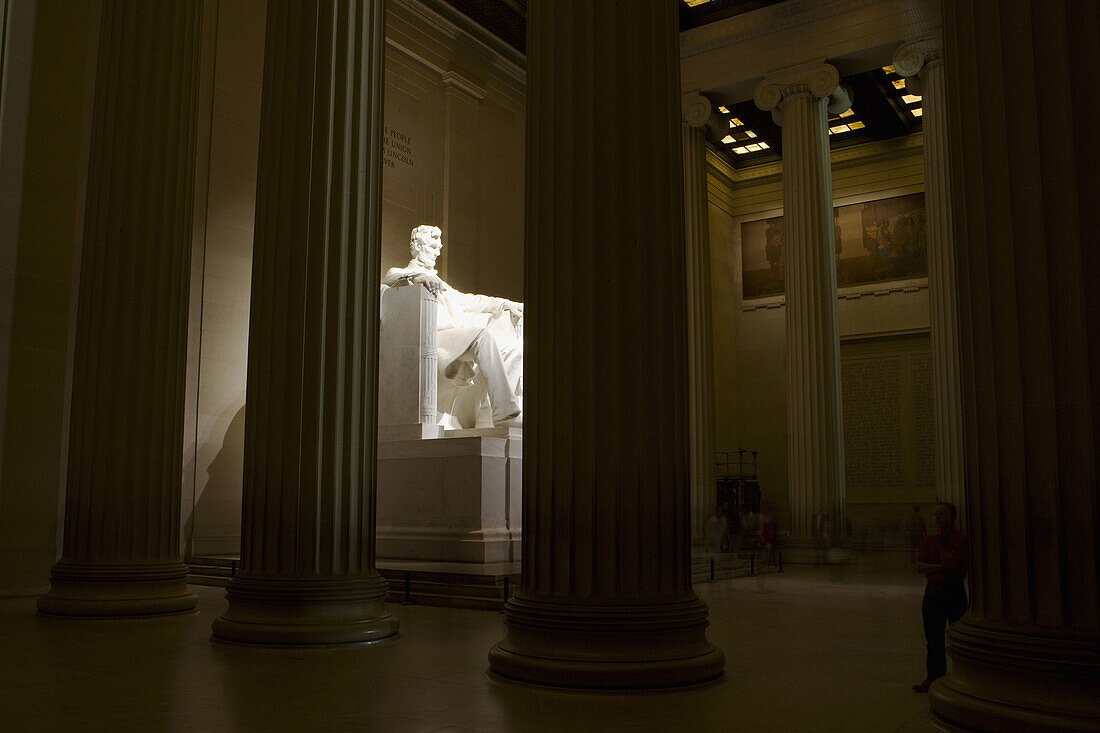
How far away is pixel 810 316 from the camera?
16.8 meters

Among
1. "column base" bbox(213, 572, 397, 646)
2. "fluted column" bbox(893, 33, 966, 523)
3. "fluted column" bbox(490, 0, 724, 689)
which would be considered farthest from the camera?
"fluted column" bbox(893, 33, 966, 523)

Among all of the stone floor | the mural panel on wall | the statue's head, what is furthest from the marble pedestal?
the mural panel on wall

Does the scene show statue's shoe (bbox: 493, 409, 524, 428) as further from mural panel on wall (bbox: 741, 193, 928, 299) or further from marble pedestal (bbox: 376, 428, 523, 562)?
mural panel on wall (bbox: 741, 193, 928, 299)

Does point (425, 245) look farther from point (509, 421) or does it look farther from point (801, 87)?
point (801, 87)

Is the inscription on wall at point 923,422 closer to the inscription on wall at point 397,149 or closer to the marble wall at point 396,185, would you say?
the marble wall at point 396,185

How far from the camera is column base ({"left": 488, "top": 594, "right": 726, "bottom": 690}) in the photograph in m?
4.56

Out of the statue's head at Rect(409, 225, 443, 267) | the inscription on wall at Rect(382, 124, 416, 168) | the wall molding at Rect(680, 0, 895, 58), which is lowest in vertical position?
the statue's head at Rect(409, 225, 443, 267)

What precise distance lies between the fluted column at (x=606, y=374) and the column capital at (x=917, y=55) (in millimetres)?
12905

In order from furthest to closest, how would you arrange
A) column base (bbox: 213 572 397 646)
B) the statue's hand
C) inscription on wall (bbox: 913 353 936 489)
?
inscription on wall (bbox: 913 353 936 489)
the statue's hand
column base (bbox: 213 572 397 646)

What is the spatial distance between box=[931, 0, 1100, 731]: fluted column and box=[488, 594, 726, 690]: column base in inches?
48.5

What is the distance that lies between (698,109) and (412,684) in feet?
52.0

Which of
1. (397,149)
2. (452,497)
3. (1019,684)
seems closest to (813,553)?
(452,497)

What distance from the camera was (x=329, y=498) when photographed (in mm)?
6430

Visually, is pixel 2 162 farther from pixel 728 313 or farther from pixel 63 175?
pixel 728 313
